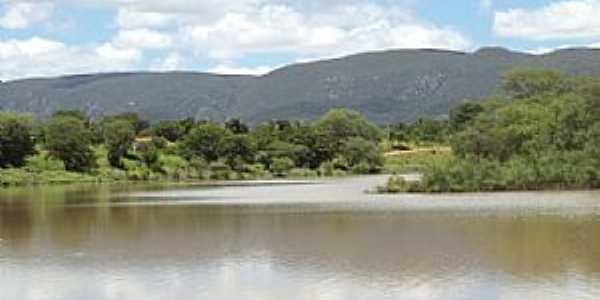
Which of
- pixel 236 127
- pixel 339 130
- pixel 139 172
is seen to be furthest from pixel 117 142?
pixel 339 130

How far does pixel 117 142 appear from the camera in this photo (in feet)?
370

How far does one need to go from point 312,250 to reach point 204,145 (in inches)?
3515

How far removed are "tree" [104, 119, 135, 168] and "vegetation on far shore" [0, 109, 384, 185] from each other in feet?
0.37

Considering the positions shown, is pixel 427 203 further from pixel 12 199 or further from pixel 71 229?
pixel 12 199

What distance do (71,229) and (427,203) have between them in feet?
65.2

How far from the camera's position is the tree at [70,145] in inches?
4259

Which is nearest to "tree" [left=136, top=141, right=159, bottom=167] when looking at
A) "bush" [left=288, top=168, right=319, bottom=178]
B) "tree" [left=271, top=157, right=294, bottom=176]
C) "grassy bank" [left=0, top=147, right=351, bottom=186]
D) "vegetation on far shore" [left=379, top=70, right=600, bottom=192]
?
"grassy bank" [left=0, top=147, right=351, bottom=186]

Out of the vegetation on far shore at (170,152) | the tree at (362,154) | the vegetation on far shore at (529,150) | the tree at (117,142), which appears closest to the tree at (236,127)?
the vegetation on far shore at (170,152)

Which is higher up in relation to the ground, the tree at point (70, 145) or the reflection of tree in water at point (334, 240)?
the tree at point (70, 145)

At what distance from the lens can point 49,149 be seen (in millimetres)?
110812

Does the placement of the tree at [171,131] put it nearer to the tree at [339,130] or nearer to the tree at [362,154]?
the tree at [339,130]

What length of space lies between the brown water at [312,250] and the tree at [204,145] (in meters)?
62.9

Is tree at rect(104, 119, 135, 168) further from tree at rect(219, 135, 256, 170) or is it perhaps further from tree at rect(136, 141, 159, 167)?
tree at rect(219, 135, 256, 170)

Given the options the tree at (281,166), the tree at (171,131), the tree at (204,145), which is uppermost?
the tree at (171,131)
